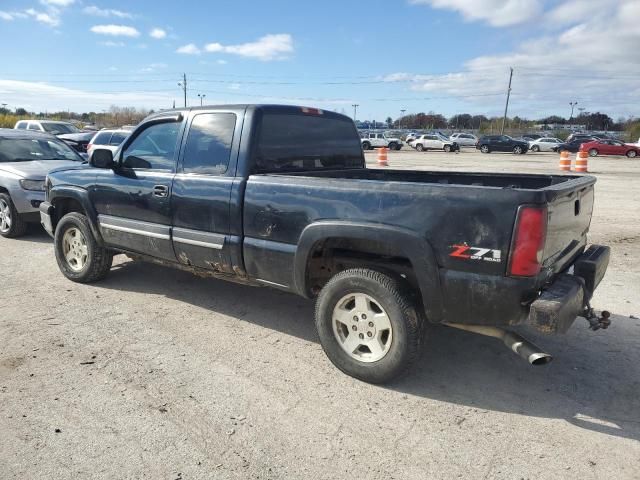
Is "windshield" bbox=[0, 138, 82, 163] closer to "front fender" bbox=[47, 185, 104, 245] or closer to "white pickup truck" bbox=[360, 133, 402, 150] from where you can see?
"front fender" bbox=[47, 185, 104, 245]

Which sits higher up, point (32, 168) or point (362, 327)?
point (32, 168)

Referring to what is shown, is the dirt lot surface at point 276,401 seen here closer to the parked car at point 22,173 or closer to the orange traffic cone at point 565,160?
the parked car at point 22,173

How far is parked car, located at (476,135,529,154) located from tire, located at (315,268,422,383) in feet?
134

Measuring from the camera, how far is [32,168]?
801 cm

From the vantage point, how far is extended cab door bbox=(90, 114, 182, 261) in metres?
4.56

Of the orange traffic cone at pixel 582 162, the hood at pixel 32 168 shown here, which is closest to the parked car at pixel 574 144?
the orange traffic cone at pixel 582 162

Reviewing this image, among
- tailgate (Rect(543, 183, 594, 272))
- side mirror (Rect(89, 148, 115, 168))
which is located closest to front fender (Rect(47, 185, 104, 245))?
side mirror (Rect(89, 148, 115, 168))

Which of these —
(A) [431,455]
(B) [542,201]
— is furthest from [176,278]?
(B) [542,201]

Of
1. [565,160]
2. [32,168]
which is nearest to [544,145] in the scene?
[565,160]

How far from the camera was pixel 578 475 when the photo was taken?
2.54 meters

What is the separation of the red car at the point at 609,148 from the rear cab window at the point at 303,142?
3651 centimetres

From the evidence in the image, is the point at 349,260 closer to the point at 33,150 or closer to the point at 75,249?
the point at 75,249

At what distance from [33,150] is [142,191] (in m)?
5.44

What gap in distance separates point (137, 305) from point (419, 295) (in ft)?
9.67
